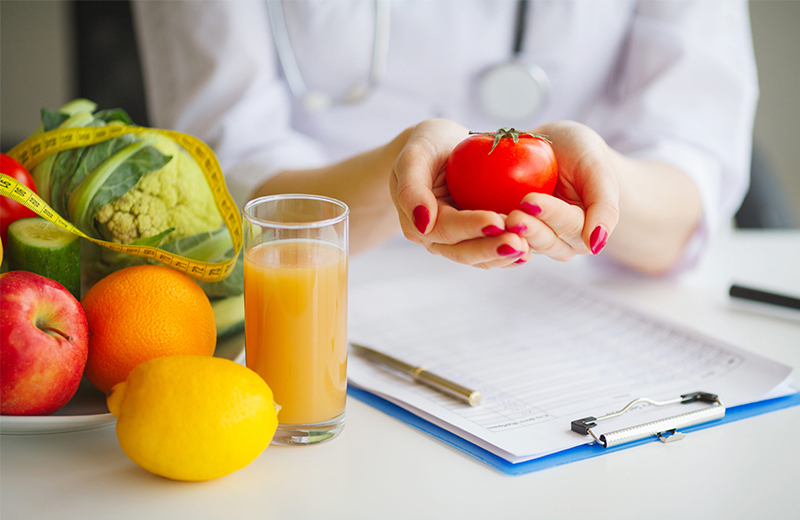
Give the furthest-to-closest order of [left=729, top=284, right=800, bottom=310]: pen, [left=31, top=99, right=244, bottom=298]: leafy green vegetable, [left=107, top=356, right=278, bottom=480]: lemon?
[left=729, top=284, right=800, bottom=310]: pen → [left=31, top=99, right=244, bottom=298]: leafy green vegetable → [left=107, top=356, right=278, bottom=480]: lemon

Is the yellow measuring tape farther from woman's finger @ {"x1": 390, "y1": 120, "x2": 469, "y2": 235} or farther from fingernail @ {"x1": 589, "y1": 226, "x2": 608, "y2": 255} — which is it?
fingernail @ {"x1": 589, "y1": 226, "x2": 608, "y2": 255}

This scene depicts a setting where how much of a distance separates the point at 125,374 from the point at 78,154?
0.31m

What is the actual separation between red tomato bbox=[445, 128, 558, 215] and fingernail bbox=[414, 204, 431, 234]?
96 mm

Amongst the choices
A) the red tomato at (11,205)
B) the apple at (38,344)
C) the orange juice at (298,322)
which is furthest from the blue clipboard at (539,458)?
the red tomato at (11,205)

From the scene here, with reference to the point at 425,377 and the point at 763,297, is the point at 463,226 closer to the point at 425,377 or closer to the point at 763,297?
the point at 425,377

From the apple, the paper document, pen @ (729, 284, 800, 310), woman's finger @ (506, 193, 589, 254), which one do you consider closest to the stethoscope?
the paper document

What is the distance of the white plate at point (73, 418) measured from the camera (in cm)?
Answer: 58

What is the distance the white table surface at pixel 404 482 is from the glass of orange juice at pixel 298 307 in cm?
5

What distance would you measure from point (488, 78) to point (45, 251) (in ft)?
3.07

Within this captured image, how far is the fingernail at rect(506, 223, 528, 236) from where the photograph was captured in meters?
0.59

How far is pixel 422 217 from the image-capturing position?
2.02 ft

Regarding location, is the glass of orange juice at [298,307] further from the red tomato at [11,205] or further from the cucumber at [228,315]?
the red tomato at [11,205]

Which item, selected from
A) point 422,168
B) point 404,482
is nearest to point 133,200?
point 422,168

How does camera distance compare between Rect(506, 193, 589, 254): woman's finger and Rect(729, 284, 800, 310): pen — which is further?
Rect(729, 284, 800, 310): pen
